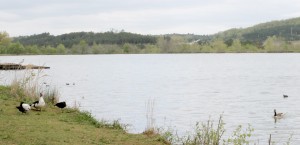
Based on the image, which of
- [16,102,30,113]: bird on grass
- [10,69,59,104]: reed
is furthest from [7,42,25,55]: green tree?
[16,102,30,113]: bird on grass

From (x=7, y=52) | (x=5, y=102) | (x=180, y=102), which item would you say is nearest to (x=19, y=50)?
(x=7, y=52)

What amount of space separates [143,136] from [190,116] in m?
11.8

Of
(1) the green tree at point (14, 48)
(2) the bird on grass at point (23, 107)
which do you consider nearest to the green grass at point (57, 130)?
(2) the bird on grass at point (23, 107)

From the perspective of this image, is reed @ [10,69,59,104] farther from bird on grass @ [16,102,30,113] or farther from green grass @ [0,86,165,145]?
bird on grass @ [16,102,30,113]

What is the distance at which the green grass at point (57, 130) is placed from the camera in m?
12.1

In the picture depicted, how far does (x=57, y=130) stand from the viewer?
44.1 ft

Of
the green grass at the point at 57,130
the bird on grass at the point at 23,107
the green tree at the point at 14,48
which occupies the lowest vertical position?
the green tree at the point at 14,48

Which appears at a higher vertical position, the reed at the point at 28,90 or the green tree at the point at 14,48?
the reed at the point at 28,90

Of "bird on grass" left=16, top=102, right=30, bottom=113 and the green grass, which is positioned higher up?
"bird on grass" left=16, top=102, right=30, bottom=113

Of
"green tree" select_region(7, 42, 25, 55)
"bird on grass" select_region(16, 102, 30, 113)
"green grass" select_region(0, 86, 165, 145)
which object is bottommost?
"green tree" select_region(7, 42, 25, 55)

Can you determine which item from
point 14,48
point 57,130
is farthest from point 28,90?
point 14,48

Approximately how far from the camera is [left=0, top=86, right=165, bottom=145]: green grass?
12.1m

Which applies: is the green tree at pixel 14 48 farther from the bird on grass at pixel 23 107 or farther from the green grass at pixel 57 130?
the bird on grass at pixel 23 107

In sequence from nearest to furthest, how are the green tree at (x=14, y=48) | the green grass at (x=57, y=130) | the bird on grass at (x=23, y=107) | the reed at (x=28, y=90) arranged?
the green grass at (x=57, y=130) < the bird on grass at (x=23, y=107) < the reed at (x=28, y=90) < the green tree at (x=14, y=48)
